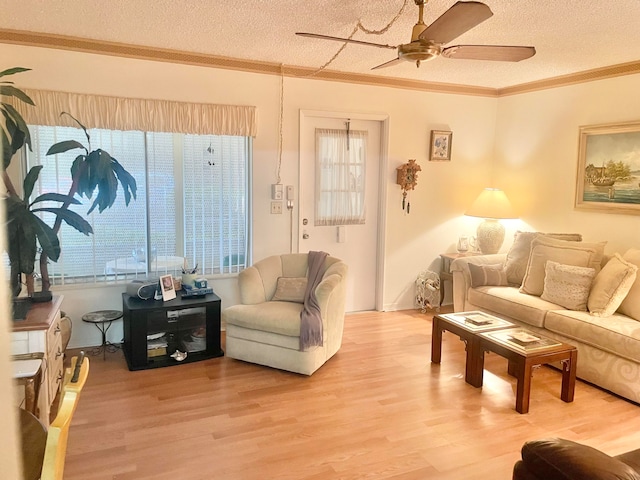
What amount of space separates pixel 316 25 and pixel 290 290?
2045 mm

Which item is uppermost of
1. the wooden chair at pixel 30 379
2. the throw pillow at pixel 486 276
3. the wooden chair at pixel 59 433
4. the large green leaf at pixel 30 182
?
the large green leaf at pixel 30 182

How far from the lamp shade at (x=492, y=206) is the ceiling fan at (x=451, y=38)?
253 cm

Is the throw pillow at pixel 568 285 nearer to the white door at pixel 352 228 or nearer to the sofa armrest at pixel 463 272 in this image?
the sofa armrest at pixel 463 272

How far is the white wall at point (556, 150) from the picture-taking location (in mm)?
4262

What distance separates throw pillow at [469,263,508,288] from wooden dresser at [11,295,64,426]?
3459mm

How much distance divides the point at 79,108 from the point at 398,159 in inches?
120

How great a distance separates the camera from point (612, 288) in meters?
3.56

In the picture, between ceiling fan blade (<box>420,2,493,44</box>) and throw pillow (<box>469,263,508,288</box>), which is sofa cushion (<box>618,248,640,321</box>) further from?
ceiling fan blade (<box>420,2,493,44</box>)

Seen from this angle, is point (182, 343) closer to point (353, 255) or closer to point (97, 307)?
point (97, 307)

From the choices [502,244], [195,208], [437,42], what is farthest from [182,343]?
[502,244]

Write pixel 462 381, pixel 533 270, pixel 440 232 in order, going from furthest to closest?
pixel 440 232
pixel 533 270
pixel 462 381

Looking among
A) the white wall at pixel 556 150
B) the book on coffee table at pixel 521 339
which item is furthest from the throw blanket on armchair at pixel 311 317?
the white wall at pixel 556 150

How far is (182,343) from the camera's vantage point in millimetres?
3941

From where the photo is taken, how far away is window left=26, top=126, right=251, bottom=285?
3922 millimetres
